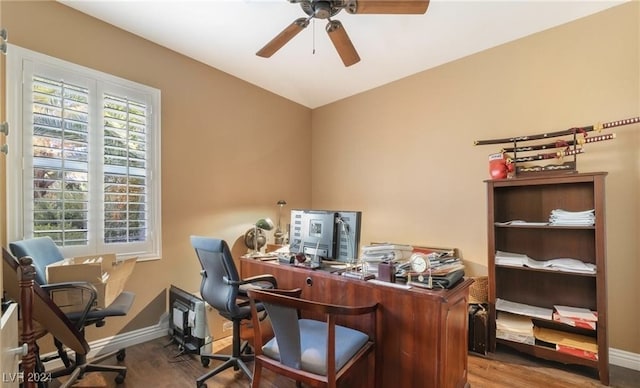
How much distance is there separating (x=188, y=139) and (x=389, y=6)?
2.36 m

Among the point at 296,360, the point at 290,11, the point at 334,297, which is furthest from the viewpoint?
the point at 290,11

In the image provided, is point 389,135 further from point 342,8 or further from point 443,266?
point 443,266

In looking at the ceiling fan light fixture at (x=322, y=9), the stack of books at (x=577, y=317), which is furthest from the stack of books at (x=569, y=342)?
Answer: the ceiling fan light fixture at (x=322, y=9)

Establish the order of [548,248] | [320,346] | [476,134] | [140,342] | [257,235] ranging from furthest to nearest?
1. [257,235]
2. [476,134]
3. [140,342]
4. [548,248]
5. [320,346]

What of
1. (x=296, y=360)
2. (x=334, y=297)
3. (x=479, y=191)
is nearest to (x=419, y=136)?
(x=479, y=191)

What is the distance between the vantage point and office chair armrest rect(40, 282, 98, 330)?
2008mm

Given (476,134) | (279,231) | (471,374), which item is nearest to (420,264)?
(471,374)

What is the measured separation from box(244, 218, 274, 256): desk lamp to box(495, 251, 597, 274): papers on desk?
94.2 inches

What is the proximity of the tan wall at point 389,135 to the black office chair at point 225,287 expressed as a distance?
39.2 inches

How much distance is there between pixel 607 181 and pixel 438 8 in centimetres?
198

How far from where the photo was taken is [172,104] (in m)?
3.18

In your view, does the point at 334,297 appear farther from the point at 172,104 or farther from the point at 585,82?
the point at 585,82

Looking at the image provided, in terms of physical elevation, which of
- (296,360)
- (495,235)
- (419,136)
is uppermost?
(419,136)

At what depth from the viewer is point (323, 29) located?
9.21ft
